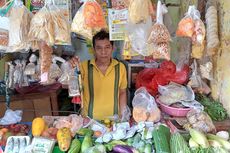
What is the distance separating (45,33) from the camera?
1.74 meters

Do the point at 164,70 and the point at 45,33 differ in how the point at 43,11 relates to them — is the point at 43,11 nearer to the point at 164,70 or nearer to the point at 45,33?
the point at 45,33

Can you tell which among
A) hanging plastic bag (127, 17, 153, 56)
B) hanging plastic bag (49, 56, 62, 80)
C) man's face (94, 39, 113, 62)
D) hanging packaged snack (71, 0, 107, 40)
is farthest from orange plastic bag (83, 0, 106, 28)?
man's face (94, 39, 113, 62)

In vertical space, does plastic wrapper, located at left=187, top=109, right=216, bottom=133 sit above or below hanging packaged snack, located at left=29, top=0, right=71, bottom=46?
below

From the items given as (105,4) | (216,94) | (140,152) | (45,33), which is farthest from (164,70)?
(45,33)

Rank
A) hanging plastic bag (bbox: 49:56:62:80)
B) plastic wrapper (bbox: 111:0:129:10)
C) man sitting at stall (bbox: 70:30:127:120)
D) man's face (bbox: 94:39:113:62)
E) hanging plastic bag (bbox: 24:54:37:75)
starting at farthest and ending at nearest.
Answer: man sitting at stall (bbox: 70:30:127:120) < man's face (bbox: 94:39:113:62) < hanging plastic bag (bbox: 24:54:37:75) < hanging plastic bag (bbox: 49:56:62:80) < plastic wrapper (bbox: 111:0:129:10)

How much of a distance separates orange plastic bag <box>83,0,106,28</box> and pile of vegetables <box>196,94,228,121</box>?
4.13 ft

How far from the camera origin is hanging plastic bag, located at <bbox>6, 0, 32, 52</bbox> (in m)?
1.78

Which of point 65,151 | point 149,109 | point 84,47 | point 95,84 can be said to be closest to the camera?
point 65,151

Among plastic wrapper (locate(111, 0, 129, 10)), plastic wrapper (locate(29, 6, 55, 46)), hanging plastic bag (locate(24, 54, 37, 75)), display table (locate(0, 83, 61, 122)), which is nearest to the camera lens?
plastic wrapper (locate(29, 6, 55, 46))

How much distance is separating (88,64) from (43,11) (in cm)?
116

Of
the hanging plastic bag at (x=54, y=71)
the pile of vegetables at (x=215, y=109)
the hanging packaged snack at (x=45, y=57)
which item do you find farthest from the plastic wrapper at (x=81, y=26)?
the pile of vegetables at (x=215, y=109)

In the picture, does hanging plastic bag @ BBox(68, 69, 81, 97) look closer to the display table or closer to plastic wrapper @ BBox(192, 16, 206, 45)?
plastic wrapper @ BBox(192, 16, 206, 45)

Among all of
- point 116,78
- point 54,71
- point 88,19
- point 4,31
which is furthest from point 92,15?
point 116,78

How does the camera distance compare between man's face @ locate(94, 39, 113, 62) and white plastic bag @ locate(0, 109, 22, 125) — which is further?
man's face @ locate(94, 39, 113, 62)
